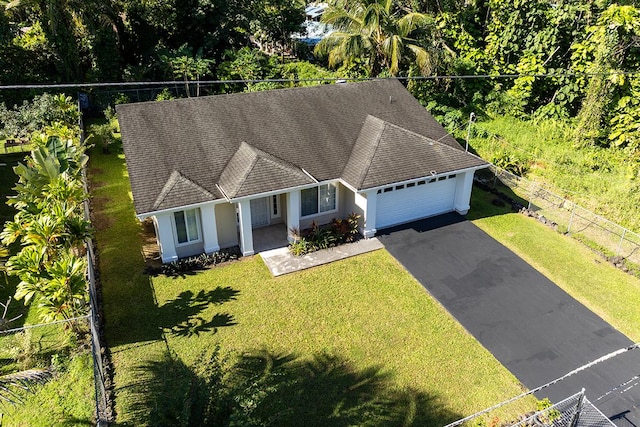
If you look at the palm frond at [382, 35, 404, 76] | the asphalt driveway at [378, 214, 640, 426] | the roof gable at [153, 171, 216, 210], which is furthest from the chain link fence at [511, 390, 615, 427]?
the palm frond at [382, 35, 404, 76]

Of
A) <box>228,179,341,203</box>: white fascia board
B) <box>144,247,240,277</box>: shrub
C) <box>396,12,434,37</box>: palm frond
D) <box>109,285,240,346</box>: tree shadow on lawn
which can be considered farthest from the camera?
<box>396,12,434,37</box>: palm frond

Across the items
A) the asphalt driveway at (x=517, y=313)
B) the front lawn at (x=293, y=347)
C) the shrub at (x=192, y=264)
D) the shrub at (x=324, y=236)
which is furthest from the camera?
the shrub at (x=324, y=236)

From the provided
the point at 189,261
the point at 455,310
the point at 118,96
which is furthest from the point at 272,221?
the point at 118,96

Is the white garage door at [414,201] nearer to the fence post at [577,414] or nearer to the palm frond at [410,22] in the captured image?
the fence post at [577,414]

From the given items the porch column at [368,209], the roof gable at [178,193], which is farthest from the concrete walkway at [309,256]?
the roof gable at [178,193]

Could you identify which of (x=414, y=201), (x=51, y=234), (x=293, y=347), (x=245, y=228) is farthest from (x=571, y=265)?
(x=51, y=234)

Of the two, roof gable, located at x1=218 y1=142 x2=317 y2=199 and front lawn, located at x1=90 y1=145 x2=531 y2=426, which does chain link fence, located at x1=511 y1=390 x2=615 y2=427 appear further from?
roof gable, located at x1=218 y1=142 x2=317 y2=199
